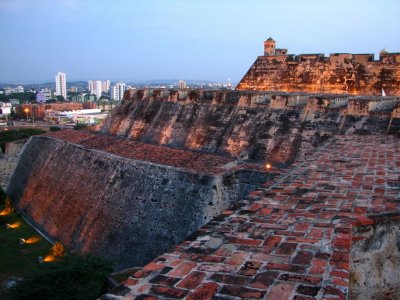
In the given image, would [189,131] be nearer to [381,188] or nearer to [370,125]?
[370,125]

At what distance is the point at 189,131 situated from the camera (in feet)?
50.6

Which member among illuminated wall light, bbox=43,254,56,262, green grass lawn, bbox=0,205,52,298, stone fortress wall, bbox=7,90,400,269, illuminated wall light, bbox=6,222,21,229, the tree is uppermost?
stone fortress wall, bbox=7,90,400,269

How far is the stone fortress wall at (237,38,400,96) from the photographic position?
52.7ft

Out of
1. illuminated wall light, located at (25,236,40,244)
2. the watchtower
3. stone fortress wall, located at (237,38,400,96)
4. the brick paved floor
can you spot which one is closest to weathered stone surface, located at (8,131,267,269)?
illuminated wall light, located at (25,236,40,244)

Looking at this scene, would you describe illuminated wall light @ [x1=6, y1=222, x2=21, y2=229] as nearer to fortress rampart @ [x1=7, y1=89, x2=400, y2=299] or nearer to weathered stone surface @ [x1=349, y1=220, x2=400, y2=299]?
fortress rampart @ [x1=7, y1=89, x2=400, y2=299]

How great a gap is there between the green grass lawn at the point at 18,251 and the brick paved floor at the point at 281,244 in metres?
9.95

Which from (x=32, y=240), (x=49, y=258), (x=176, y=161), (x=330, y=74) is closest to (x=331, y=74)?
(x=330, y=74)

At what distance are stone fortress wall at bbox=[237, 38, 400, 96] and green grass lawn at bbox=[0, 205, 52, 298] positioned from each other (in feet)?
36.4

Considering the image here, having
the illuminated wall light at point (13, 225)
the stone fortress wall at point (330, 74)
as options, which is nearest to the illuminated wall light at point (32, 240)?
the illuminated wall light at point (13, 225)

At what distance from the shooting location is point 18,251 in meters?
15.1

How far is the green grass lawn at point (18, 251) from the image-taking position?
530 inches

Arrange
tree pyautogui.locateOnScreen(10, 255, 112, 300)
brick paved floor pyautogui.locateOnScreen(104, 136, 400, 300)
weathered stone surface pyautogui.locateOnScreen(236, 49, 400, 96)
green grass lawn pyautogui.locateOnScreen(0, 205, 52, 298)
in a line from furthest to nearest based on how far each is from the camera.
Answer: weathered stone surface pyautogui.locateOnScreen(236, 49, 400, 96) → green grass lawn pyautogui.locateOnScreen(0, 205, 52, 298) → tree pyautogui.locateOnScreen(10, 255, 112, 300) → brick paved floor pyautogui.locateOnScreen(104, 136, 400, 300)

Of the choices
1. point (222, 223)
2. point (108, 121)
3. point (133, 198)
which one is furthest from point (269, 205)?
point (108, 121)

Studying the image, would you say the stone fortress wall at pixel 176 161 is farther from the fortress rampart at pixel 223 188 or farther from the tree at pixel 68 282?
the tree at pixel 68 282
